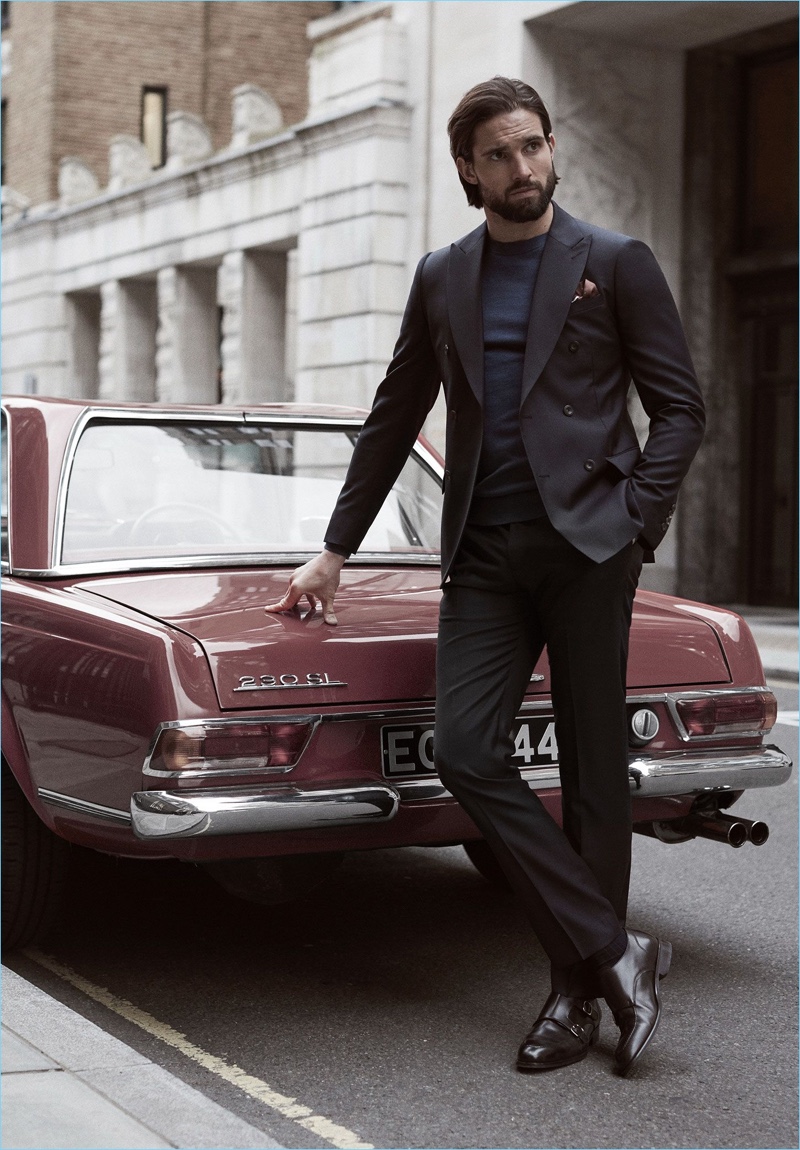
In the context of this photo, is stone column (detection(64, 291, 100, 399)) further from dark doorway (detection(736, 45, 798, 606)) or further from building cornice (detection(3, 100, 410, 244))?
dark doorway (detection(736, 45, 798, 606))

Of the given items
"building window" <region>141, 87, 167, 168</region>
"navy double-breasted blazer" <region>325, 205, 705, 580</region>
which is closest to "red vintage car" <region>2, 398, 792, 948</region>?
"navy double-breasted blazer" <region>325, 205, 705, 580</region>

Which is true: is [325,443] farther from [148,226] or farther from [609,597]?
[148,226]

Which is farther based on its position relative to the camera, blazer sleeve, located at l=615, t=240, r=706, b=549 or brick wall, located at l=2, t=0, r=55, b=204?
brick wall, located at l=2, t=0, r=55, b=204

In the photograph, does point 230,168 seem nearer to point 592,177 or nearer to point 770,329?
point 592,177

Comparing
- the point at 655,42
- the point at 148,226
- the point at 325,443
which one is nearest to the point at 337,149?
the point at 655,42

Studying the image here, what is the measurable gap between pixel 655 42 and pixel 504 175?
15.8 metres

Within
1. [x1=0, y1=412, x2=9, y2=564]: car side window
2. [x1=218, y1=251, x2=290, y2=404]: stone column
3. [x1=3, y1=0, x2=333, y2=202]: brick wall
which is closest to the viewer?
[x1=0, y1=412, x2=9, y2=564]: car side window

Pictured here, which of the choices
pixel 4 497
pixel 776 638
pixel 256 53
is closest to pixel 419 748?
pixel 4 497

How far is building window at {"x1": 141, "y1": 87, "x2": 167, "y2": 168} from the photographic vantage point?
2997 centimetres

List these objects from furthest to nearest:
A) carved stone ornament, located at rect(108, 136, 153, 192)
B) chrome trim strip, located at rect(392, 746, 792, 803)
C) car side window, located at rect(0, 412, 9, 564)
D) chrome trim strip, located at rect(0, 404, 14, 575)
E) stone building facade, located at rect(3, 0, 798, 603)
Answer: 1. carved stone ornament, located at rect(108, 136, 153, 192)
2. stone building facade, located at rect(3, 0, 798, 603)
3. car side window, located at rect(0, 412, 9, 564)
4. chrome trim strip, located at rect(0, 404, 14, 575)
5. chrome trim strip, located at rect(392, 746, 792, 803)

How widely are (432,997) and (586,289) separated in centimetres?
182

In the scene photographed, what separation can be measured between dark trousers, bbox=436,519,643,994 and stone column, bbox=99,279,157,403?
75.2 feet

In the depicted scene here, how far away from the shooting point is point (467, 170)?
3.78 m

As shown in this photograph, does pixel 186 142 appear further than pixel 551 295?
Yes
